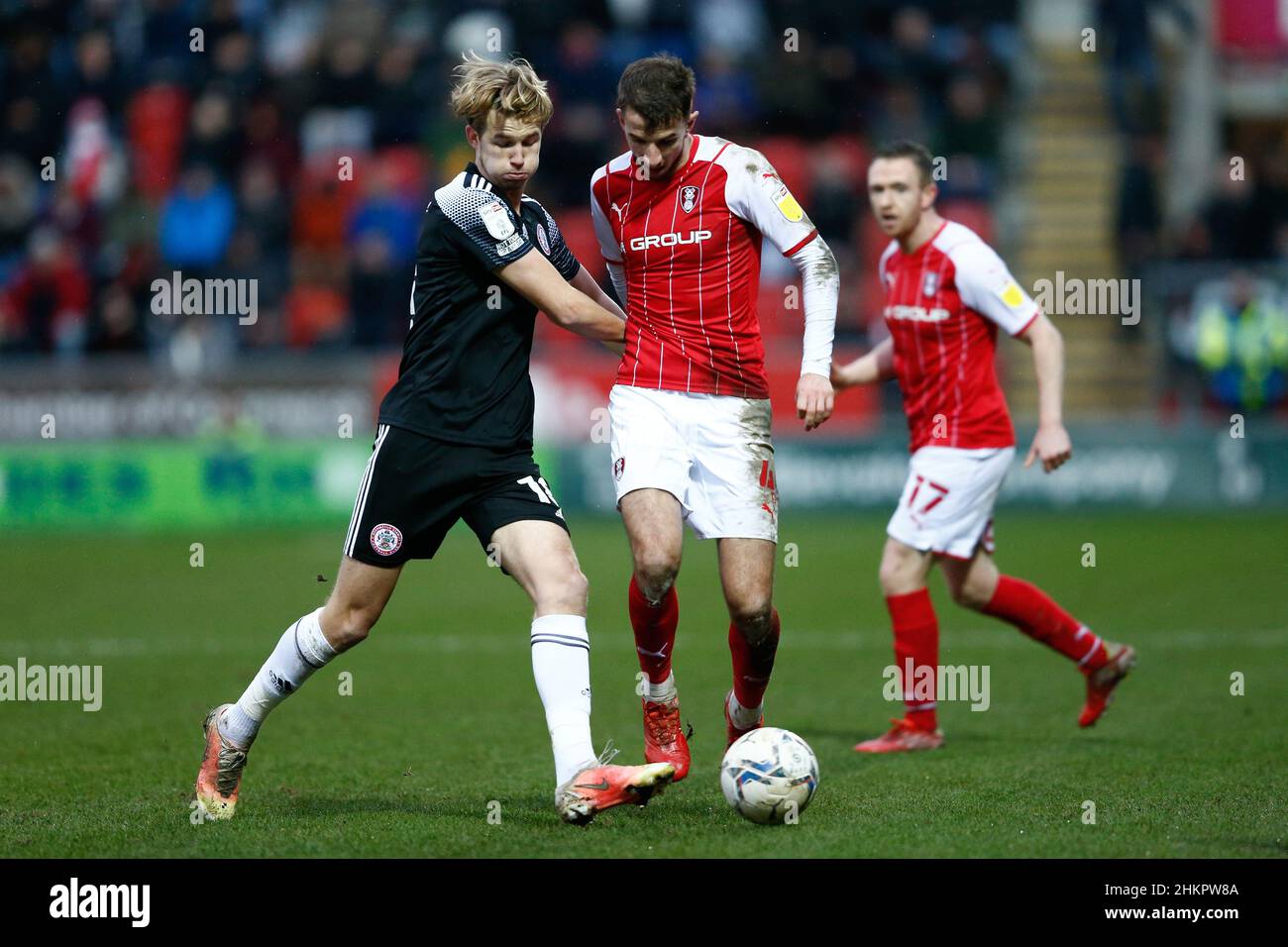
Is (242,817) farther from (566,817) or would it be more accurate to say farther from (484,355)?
(484,355)

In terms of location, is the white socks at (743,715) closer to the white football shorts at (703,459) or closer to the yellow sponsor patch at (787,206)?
the white football shorts at (703,459)

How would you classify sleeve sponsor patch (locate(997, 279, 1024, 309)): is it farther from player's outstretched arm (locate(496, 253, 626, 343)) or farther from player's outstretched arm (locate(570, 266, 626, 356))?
player's outstretched arm (locate(496, 253, 626, 343))

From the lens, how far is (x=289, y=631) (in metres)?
5.63

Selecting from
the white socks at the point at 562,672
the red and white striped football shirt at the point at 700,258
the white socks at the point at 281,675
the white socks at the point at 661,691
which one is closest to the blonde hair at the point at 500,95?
the red and white striped football shirt at the point at 700,258

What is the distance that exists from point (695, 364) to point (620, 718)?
2379mm

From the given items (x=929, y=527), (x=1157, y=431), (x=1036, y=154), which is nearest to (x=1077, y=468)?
(x=1157, y=431)

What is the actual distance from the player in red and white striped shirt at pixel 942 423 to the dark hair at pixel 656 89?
182 cm

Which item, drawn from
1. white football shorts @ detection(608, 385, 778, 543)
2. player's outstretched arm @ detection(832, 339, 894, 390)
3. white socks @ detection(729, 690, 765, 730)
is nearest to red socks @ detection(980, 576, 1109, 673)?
player's outstretched arm @ detection(832, 339, 894, 390)

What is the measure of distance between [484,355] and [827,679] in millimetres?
3945

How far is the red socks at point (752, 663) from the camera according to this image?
19.6 ft

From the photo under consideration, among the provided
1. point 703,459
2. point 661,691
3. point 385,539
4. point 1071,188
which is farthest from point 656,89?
point 1071,188

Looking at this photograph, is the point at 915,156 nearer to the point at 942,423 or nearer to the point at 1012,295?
the point at 1012,295
